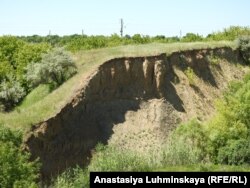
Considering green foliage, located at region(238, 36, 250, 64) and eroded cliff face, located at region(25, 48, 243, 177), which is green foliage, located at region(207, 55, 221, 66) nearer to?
eroded cliff face, located at region(25, 48, 243, 177)

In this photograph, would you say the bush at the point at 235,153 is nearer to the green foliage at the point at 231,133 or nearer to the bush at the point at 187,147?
the green foliage at the point at 231,133

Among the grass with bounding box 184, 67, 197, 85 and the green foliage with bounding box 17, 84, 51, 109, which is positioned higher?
the grass with bounding box 184, 67, 197, 85

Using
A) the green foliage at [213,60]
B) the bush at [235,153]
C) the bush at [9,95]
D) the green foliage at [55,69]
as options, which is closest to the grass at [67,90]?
the bush at [9,95]

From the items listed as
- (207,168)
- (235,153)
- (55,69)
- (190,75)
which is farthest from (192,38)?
(207,168)

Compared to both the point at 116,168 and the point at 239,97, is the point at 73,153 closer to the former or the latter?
the point at 116,168

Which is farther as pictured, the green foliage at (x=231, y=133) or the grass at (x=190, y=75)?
the grass at (x=190, y=75)

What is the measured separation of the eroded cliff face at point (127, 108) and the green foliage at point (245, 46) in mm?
9461

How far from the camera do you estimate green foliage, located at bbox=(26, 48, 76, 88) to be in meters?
42.8

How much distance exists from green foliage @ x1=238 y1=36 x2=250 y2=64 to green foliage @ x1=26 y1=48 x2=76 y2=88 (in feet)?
82.7

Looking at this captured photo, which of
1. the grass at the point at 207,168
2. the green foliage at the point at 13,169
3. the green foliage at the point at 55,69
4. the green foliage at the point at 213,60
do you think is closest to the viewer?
the green foliage at the point at 13,169

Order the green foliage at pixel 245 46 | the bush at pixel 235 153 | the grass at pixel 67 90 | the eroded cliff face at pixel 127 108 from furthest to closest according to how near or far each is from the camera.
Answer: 1. the green foliage at pixel 245 46
2. the eroded cliff face at pixel 127 108
3. the grass at pixel 67 90
4. the bush at pixel 235 153

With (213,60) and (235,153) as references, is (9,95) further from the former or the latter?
(235,153)

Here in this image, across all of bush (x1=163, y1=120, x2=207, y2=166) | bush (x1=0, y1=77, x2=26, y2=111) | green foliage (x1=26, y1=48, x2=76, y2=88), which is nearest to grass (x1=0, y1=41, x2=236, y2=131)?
bush (x1=0, y1=77, x2=26, y2=111)

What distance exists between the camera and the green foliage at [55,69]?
42.8m
